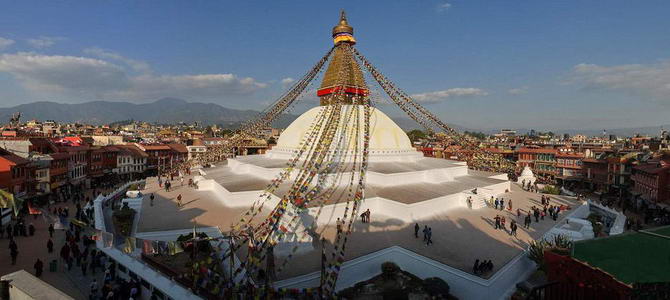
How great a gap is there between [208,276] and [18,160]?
63.8ft

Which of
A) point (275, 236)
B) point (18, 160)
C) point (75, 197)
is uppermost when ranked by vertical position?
point (18, 160)

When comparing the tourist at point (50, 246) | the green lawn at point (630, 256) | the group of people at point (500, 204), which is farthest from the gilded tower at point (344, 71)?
the green lawn at point (630, 256)

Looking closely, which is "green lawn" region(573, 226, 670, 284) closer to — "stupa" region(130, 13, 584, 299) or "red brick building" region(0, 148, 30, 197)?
"stupa" region(130, 13, 584, 299)

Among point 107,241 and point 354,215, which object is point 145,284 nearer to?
point 107,241

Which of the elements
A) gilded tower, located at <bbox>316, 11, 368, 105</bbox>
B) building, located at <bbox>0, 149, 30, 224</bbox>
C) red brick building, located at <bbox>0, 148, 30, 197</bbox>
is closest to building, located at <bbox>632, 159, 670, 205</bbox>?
gilded tower, located at <bbox>316, 11, 368, 105</bbox>

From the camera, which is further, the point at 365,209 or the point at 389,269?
the point at 365,209

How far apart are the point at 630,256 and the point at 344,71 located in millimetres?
15897

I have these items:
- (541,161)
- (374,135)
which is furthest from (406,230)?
(541,161)

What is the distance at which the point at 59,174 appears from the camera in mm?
23578

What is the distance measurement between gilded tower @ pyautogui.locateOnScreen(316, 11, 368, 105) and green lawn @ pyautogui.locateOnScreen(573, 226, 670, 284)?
15.5 meters

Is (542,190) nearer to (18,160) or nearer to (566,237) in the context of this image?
(566,237)

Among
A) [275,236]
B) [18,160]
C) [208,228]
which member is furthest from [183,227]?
[18,160]

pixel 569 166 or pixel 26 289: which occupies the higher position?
pixel 26 289

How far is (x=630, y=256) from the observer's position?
133 inches
